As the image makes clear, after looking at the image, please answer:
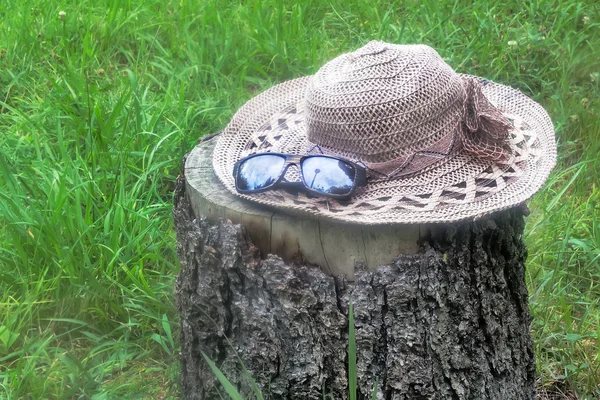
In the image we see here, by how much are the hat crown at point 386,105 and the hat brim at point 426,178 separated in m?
0.08

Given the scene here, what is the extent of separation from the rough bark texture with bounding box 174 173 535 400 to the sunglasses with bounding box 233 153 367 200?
0.14 meters

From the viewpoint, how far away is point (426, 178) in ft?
6.48

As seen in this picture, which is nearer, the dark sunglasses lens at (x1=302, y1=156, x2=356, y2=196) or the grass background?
the dark sunglasses lens at (x1=302, y1=156, x2=356, y2=196)

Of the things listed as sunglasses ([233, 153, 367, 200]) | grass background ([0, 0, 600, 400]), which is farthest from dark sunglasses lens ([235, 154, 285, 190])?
grass background ([0, 0, 600, 400])

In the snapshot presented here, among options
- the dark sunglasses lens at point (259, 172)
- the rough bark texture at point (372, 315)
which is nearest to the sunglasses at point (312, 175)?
the dark sunglasses lens at point (259, 172)

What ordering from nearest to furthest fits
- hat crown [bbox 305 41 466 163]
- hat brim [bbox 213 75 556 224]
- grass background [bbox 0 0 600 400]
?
hat brim [bbox 213 75 556 224]
hat crown [bbox 305 41 466 163]
grass background [bbox 0 0 600 400]

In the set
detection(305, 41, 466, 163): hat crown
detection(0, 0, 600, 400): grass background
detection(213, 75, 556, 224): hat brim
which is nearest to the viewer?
→ detection(213, 75, 556, 224): hat brim

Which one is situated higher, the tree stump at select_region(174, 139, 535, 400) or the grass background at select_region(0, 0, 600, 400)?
the tree stump at select_region(174, 139, 535, 400)

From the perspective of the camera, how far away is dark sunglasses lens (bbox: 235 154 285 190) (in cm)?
190

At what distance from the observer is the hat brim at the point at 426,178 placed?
1.82 m

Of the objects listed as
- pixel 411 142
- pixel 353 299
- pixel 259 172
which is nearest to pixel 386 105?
pixel 411 142

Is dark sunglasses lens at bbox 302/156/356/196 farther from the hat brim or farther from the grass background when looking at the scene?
the grass background

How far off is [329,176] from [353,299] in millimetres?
317

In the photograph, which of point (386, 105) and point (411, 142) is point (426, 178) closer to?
point (411, 142)
